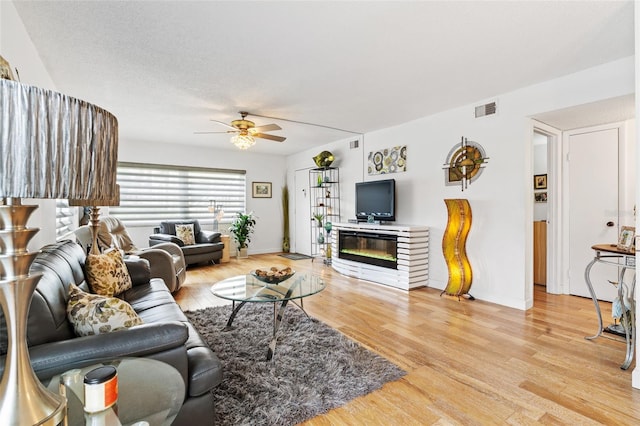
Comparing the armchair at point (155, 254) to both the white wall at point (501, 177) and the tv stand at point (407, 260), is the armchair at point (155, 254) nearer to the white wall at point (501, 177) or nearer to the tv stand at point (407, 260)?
the tv stand at point (407, 260)

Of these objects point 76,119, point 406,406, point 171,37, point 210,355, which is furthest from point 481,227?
point 76,119

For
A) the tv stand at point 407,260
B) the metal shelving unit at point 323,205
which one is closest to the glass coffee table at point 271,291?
the tv stand at point 407,260

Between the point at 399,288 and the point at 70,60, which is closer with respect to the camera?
the point at 70,60

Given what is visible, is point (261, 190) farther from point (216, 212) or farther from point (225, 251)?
point (225, 251)

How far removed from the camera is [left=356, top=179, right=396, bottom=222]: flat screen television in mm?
4691

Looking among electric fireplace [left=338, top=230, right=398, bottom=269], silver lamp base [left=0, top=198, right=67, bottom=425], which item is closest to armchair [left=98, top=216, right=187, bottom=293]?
electric fireplace [left=338, top=230, right=398, bottom=269]

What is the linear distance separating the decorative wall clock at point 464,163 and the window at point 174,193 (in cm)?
461

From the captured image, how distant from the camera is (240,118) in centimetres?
442

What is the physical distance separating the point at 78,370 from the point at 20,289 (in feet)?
1.65

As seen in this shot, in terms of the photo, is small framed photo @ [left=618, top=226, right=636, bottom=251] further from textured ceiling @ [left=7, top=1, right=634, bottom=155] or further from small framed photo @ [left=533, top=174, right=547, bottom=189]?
small framed photo @ [left=533, top=174, right=547, bottom=189]

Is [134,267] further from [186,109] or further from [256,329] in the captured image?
[186,109]

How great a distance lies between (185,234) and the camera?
5.80 m

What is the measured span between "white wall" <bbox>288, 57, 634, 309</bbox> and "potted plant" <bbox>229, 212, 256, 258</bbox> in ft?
12.3

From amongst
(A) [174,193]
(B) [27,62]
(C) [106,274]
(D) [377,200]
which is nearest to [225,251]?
(A) [174,193]
